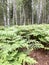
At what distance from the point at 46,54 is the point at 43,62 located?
0.36 meters

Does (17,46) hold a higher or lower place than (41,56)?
higher

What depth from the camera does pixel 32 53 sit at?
5117mm

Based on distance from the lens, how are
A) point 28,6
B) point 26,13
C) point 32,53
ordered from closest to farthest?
point 32,53, point 28,6, point 26,13

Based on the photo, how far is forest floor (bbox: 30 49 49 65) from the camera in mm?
4912

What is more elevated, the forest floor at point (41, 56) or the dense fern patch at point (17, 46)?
the dense fern patch at point (17, 46)

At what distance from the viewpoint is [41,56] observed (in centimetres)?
509

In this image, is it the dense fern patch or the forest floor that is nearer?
the dense fern patch

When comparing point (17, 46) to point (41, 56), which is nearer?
point (17, 46)

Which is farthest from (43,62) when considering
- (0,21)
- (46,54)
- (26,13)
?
(26,13)

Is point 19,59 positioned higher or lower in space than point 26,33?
lower

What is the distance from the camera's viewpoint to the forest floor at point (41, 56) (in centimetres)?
491

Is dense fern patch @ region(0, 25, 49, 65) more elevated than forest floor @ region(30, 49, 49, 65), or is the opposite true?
dense fern patch @ region(0, 25, 49, 65)

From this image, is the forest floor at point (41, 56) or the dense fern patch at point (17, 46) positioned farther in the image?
the forest floor at point (41, 56)

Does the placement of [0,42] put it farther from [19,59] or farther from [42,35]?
[42,35]
